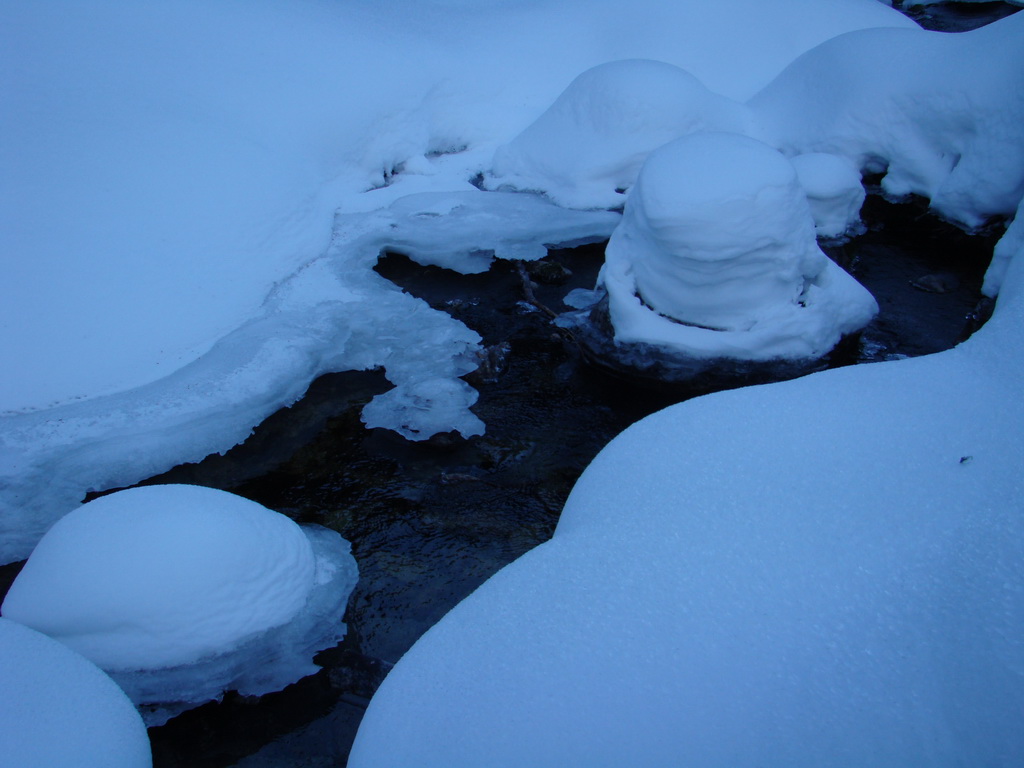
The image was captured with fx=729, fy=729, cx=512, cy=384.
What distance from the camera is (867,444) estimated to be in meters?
2.81

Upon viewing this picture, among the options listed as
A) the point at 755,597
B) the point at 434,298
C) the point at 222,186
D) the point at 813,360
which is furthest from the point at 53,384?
the point at 813,360

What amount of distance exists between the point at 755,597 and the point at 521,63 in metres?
8.95

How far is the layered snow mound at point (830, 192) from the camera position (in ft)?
21.5

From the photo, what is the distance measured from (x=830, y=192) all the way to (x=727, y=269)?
7.44ft

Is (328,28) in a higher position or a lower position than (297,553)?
higher

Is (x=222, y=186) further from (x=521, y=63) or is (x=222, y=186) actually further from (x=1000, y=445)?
(x=1000, y=445)

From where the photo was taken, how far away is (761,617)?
219cm

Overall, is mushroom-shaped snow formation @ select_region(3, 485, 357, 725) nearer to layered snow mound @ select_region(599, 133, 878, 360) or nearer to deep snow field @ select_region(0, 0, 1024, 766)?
deep snow field @ select_region(0, 0, 1024, 766)

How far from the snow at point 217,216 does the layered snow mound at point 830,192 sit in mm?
1871

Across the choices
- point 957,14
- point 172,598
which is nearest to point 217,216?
point 172,598

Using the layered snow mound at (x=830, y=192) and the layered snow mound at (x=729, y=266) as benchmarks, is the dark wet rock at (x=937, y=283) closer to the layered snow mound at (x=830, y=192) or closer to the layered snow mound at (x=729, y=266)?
the layered snow mound at (x=830, y=192)

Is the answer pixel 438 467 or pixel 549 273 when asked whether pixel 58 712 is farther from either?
pixel 549 273

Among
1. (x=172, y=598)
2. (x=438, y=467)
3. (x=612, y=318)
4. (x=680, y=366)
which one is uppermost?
(x=172, y=598)

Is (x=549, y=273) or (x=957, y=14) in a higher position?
(x=957, y=14)
